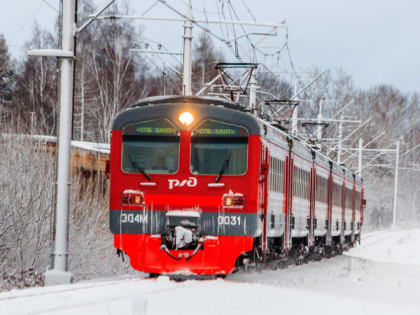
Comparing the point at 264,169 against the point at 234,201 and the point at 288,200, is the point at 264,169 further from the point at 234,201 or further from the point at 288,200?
the point at 288,200

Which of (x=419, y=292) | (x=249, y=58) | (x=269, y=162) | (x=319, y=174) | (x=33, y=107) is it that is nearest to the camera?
(x=269, y=162)

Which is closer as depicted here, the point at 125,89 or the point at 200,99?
the point at 200,99

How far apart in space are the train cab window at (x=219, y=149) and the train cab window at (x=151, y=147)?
1.02 ft

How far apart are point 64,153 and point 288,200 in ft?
16.9

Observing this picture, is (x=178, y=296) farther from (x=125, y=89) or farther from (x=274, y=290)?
(x=125, y=89)

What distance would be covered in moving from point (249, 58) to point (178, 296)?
15187 millimetres

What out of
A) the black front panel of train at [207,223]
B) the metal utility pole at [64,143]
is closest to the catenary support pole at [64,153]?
the metal utility pole at [64,143]

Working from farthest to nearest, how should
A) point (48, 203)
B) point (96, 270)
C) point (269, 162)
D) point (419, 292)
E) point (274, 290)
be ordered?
point (96, 270) → point (48, 203) → point (419, 292) → point (269, 162) → point (274, 290)

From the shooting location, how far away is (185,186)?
1430cm

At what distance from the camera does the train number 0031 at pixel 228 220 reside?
557 inches

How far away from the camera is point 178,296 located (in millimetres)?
11477

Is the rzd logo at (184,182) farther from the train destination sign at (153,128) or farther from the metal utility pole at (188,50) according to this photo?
the metal utility pole at (188,50)

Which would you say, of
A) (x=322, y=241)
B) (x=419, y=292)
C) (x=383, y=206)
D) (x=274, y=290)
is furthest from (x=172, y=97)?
(x=383, y=206)

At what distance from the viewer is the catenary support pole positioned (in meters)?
14.3
